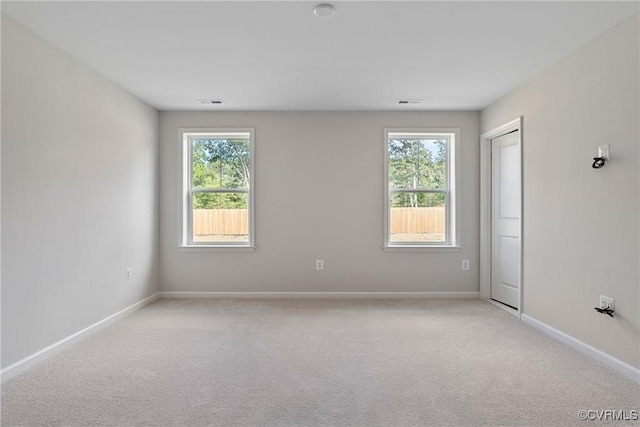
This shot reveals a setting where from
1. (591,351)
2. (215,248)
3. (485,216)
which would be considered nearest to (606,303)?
(591,351)

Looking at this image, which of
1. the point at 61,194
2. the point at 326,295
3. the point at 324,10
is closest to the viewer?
the point at 324,10

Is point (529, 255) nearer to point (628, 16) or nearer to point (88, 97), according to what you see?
point (628, 16)

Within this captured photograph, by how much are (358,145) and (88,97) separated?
2.90m

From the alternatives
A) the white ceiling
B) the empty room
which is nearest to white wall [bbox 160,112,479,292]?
the empty room

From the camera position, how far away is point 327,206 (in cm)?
454

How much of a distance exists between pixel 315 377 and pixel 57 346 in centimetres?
207

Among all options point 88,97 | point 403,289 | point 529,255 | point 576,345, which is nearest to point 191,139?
point 88,97

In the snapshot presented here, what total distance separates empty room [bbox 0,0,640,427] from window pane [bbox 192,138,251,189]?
3 centimetres

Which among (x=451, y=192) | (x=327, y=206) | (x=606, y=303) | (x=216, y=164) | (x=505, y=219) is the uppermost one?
(x=216, y=164)

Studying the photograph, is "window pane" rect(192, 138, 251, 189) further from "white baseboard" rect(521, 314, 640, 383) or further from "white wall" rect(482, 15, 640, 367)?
"white baseboard" rect(521, 314, 640, 383)

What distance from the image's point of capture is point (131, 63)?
307 cm

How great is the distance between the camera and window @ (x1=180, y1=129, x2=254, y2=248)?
4.64m

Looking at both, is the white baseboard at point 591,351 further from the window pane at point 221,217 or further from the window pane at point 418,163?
the window pane at point 221,217

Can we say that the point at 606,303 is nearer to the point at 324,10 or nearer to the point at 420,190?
the point at 420,190
